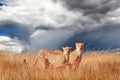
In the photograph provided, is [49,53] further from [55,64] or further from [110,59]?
[110,59]

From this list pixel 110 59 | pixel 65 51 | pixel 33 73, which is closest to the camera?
pixel 33 73

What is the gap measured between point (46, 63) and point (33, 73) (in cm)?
156

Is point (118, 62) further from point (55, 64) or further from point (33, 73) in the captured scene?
point (33, 73)

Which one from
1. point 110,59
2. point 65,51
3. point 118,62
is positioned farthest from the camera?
point 110,59

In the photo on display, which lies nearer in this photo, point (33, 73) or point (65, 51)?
point (33, 73)

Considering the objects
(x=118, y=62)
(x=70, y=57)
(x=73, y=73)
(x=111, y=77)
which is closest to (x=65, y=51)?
(x=70, y=57)

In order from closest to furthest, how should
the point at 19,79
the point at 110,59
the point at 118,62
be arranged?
1. the point at 19,79
2. the point at 118,62
3. the point at 110,59

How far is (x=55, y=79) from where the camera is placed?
8.66 m

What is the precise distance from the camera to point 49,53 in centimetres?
1055

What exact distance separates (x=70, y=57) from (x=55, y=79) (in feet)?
5.93

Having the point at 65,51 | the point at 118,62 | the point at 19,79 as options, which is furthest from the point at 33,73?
the point at 118,62

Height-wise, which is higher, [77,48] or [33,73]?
[77,48]

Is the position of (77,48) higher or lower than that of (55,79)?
higher

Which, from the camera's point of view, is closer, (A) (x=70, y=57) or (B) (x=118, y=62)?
(A) (x=70, y=57)
